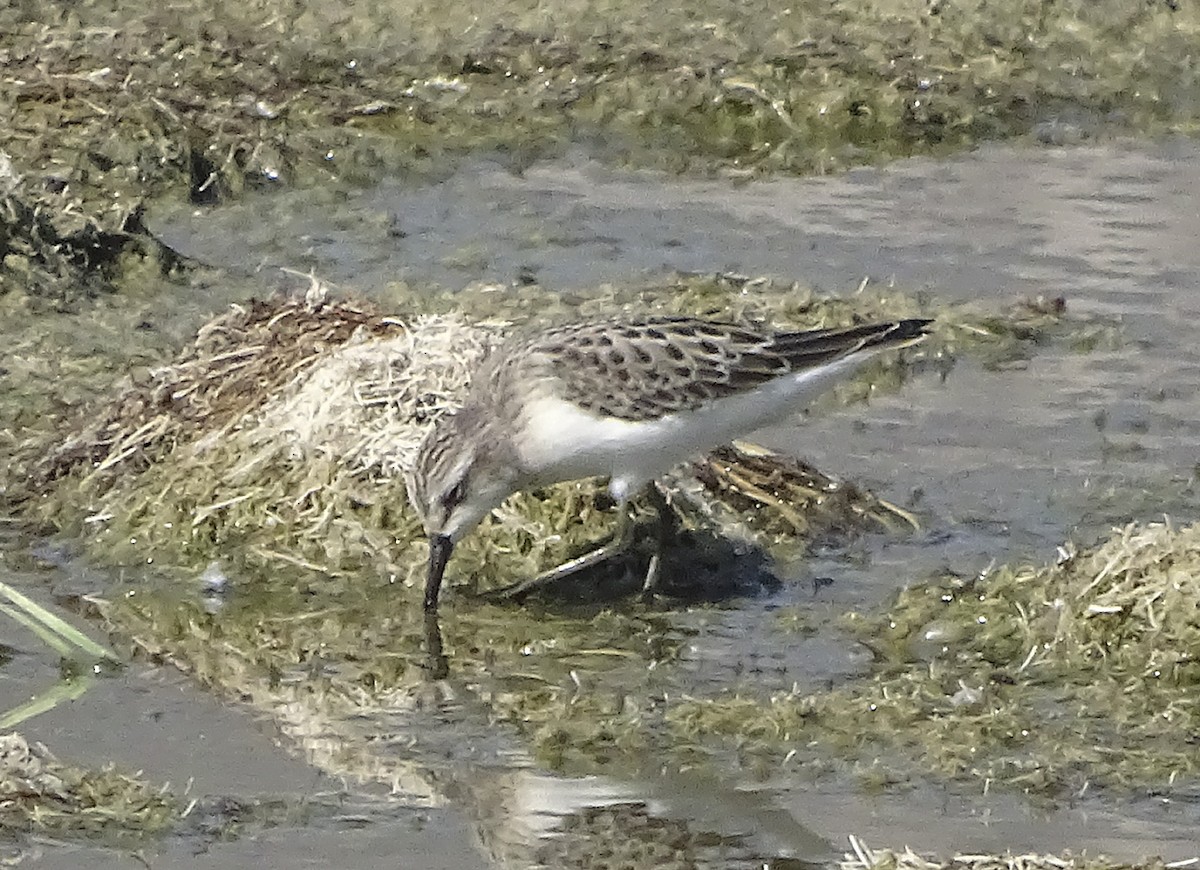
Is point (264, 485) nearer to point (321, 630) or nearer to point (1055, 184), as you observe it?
point (321, 630)

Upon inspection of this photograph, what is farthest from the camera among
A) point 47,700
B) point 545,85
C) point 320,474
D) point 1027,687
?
point 545,85

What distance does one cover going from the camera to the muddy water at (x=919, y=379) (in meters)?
6.27

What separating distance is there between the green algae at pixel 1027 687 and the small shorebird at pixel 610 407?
0.78 m

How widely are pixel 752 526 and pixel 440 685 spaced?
64.5 inches

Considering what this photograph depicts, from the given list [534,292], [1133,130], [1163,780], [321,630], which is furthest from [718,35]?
[1163,780]

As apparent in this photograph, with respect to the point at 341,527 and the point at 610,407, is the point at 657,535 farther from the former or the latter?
the point at 341,527

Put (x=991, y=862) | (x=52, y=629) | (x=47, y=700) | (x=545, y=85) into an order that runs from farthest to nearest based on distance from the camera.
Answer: (x=545, y=85)
(x=52, y=629)
(x=47, y=700)
(x=991, y=862)

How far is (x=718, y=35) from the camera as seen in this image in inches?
600

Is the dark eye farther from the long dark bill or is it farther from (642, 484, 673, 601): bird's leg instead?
(642, 484, 673, 601): bird's leg

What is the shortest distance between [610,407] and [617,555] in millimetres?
603

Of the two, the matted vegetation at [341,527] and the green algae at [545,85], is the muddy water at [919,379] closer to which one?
the matted vegetation at [341,527]

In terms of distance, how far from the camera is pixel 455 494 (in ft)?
25.6

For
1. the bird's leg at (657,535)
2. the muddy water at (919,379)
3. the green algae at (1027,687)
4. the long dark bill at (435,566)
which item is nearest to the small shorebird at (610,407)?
the long dark bill at (435,566)

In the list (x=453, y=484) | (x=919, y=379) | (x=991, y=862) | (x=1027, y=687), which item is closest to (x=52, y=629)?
(x=453, y=484)
